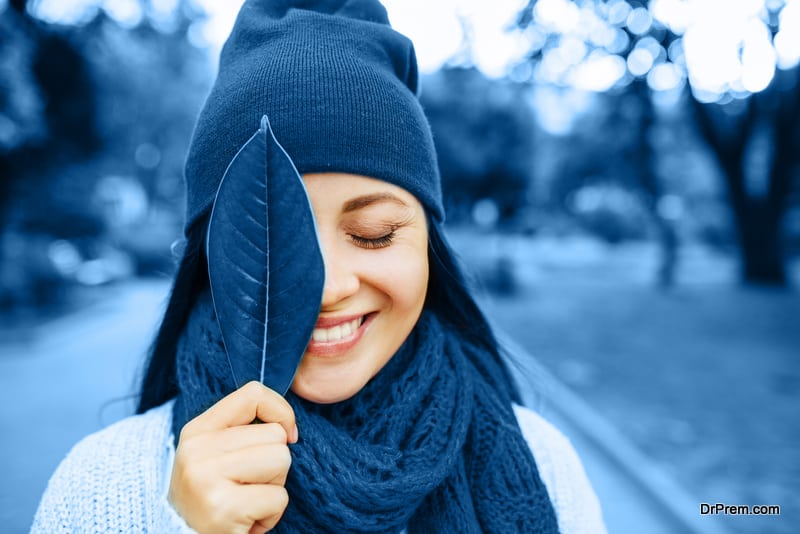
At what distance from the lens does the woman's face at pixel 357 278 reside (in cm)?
115

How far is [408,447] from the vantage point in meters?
1.27

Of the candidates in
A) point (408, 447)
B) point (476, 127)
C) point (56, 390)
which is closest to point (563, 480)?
point (408, 447)

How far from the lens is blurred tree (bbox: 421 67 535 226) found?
11188 millimetres

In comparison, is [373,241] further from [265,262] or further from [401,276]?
[265,262]

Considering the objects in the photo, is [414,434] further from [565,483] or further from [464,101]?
[464,101]

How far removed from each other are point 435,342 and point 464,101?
34.0ft

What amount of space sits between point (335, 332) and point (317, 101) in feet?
1.54

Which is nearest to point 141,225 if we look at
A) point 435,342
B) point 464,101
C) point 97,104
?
point 97,104

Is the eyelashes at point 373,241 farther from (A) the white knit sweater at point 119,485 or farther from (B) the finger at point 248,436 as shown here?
(A) the white knit sweater at point 119,485

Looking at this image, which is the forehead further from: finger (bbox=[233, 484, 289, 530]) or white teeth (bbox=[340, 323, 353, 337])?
finger (bbox=[233, 484, 289, 530])

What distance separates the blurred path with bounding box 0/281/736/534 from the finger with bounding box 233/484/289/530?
2.69ft

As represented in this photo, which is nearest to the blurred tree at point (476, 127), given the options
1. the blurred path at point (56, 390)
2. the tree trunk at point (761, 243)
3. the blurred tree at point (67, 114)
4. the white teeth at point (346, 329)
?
the blurred tree at point (67, 114)

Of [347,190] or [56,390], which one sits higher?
[56,390]

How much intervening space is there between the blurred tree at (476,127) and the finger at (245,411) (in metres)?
10.3
